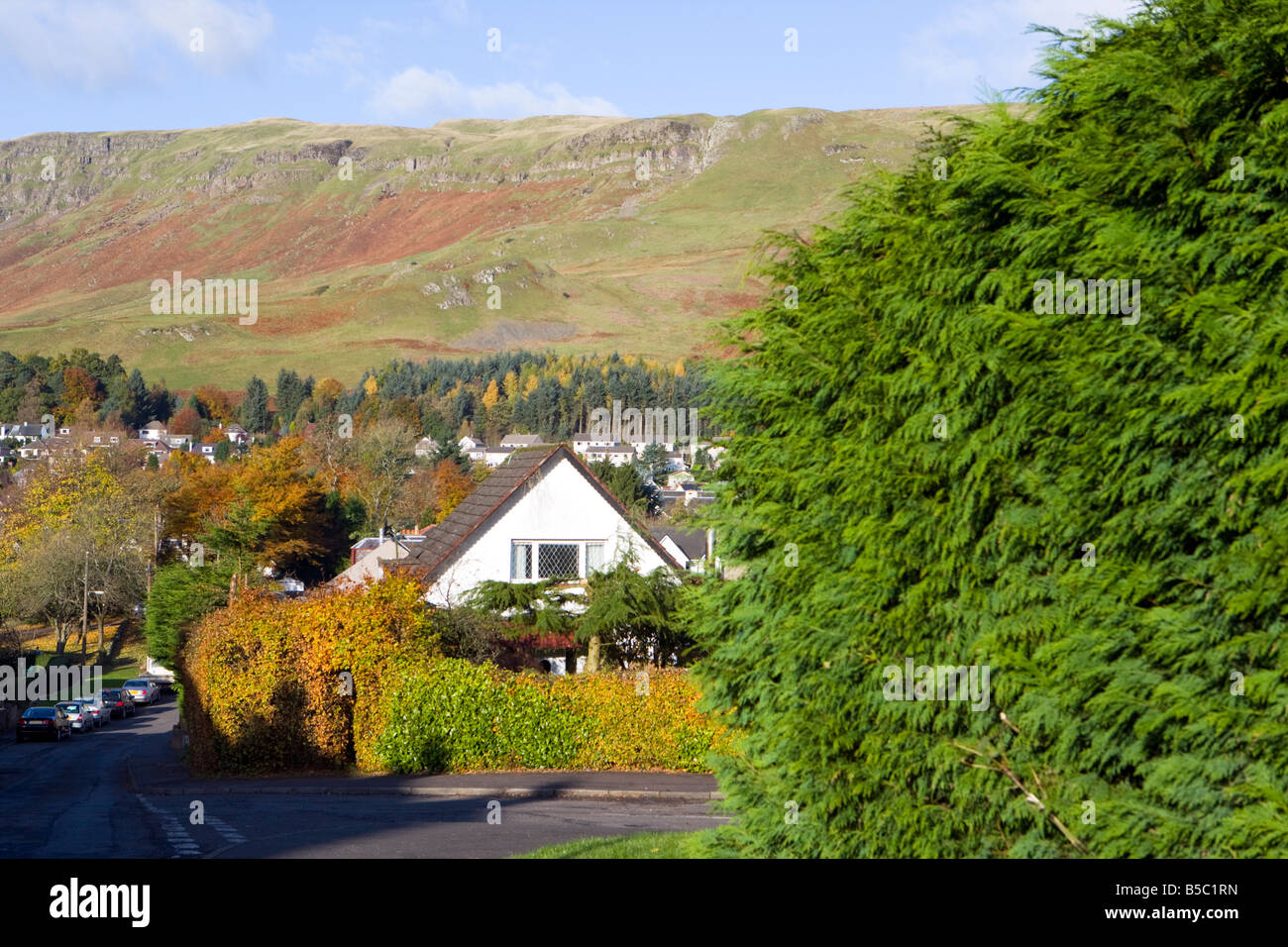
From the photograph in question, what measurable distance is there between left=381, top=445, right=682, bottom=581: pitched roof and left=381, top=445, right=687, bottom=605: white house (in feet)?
0.10

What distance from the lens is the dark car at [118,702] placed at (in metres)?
56.8

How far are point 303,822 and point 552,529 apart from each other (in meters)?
18.4

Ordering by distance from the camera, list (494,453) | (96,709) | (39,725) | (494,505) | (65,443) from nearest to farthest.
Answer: (494,505) → (39,725) → (96,709) → (65,443) → (494,453)

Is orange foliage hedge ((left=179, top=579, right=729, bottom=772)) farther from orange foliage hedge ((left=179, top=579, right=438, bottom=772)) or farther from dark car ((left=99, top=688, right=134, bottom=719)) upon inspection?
dark car ((left=99, top=688, right=134, bottom=719))

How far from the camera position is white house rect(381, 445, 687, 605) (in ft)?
113

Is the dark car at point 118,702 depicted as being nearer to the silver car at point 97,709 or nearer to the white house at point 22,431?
the silver car at point 97,709

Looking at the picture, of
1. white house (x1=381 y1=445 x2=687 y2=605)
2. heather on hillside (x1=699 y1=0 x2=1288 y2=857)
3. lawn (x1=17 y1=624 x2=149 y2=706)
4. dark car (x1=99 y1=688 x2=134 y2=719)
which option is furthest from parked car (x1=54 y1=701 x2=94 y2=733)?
heather on hillside (x1=699 y1=0 x2=1288 y2=857)

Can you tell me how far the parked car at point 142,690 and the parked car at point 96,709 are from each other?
22.5ft

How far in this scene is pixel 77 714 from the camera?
50.3 metres

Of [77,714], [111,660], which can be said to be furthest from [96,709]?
[111,660]

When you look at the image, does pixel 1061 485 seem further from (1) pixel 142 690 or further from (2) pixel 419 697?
(1) pixel 142 690

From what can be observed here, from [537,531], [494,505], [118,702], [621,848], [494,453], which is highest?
[494,453]

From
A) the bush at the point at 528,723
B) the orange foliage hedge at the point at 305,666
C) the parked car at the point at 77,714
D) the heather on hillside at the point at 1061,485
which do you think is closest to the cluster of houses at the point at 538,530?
the orange foliage hedge at the point at 305,666
